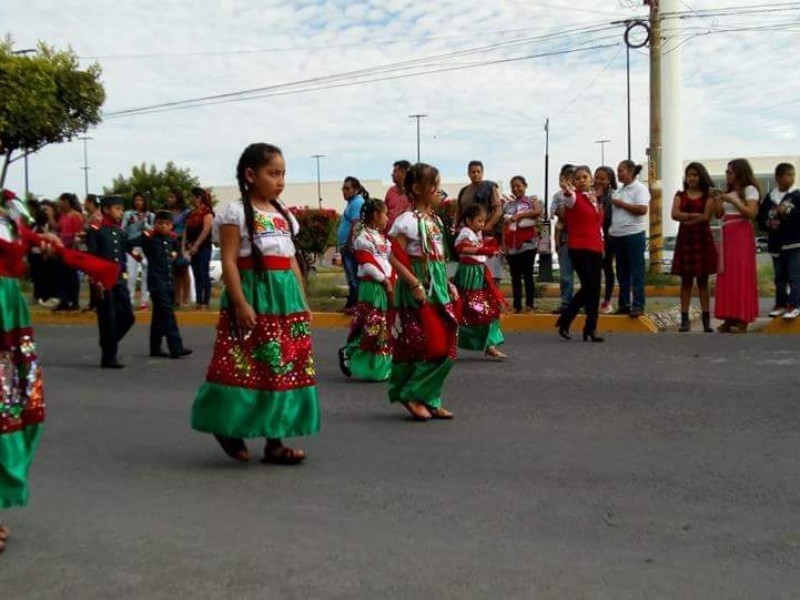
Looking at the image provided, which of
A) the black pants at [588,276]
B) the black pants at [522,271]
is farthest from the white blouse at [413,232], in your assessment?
the black pants at [522,271]

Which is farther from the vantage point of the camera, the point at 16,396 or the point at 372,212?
the point at 372,212

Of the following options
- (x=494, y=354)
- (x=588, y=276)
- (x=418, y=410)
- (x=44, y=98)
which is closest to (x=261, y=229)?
(x=418, y=410)

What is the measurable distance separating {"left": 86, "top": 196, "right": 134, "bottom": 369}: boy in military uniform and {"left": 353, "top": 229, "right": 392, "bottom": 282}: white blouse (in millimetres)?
2717

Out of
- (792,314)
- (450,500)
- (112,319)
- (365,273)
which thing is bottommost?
(450,500)

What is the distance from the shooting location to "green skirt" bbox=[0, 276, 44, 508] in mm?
4188

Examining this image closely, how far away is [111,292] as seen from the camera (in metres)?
10.0

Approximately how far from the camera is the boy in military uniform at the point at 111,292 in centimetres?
998

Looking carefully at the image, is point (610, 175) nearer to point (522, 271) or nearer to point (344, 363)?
point (522, 271)

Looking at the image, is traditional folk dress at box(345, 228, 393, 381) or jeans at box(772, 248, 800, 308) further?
jeans at box(772, 248, 800, 308)

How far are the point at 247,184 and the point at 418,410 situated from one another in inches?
83.9

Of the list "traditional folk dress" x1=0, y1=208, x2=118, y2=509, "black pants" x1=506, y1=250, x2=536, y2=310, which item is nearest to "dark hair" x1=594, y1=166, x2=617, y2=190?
"black pants" x1=506, y1=250, x2=536, y2=310

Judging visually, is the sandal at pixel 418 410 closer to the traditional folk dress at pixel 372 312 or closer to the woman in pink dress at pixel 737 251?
the traditional folk dress at pixel 372 312

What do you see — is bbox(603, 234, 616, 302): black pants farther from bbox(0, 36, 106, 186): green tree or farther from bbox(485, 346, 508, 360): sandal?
bbox(0, 36, 106, 186): green tree

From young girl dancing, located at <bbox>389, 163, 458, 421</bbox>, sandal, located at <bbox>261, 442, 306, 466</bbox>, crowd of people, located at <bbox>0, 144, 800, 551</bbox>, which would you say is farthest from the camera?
young girl dancing, located at <bbox>389, 163, 458, 421</bbox>
